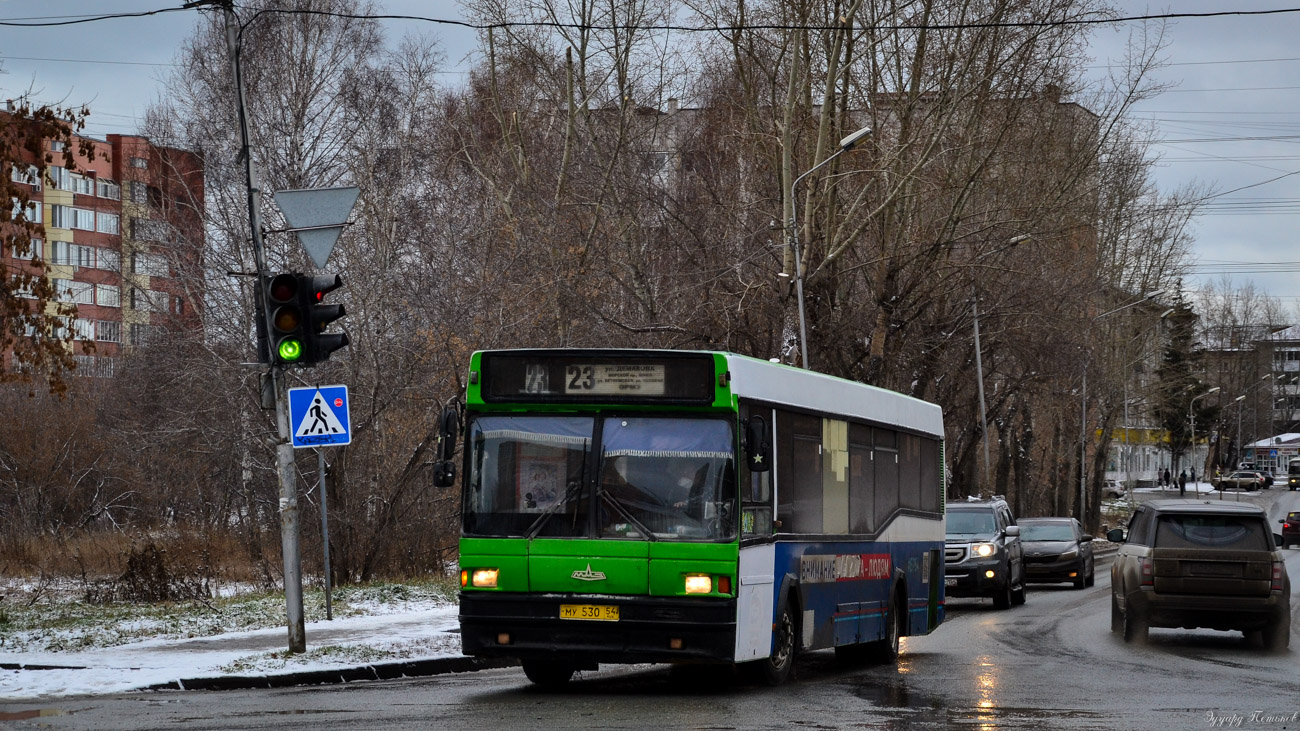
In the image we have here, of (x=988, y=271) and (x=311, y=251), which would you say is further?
(x=988, y=271)

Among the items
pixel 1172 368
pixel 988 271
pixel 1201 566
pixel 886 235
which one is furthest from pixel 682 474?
pixel 1172 368

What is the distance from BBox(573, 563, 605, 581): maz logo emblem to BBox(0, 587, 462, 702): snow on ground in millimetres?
3268

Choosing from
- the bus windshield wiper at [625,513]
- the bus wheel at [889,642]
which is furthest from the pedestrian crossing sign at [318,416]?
the bus wheel at [889,642]

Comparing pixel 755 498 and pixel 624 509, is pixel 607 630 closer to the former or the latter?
pixel 624 509

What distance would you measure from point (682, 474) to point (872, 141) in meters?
26.6

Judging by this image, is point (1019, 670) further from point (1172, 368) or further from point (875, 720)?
point (1172, 368)

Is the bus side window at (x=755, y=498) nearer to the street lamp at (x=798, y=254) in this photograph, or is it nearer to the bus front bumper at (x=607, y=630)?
the bus front bumper at (x=607, y=630)

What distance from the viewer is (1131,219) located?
5981 cm

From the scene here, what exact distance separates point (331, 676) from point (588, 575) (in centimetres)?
329

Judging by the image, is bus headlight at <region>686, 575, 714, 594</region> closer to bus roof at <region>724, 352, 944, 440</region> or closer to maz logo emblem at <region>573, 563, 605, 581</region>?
maz logo emblem at <region>573, 563, 605, 581</region>

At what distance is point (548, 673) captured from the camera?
1413 centimetres

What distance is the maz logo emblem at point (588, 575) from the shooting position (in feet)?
41.3

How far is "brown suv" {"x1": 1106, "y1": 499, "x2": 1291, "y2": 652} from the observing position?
19109mm

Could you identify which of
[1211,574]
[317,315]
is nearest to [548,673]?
[317,315]
